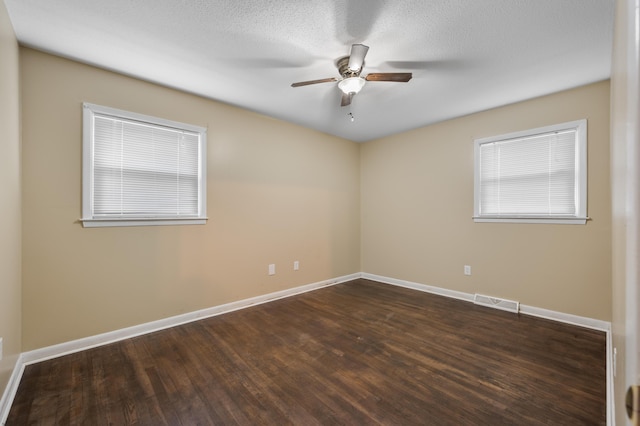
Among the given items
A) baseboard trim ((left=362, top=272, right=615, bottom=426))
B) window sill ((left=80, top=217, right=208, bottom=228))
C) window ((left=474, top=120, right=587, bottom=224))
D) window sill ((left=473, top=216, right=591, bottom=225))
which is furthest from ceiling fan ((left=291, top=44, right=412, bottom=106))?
baseboard trim ((left=362, top=272, right=615, bottom=426))

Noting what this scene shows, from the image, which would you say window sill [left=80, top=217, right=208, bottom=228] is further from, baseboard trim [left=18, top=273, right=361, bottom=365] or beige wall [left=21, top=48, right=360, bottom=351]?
baseboard trim [left=18, top=273, right=361, bottom=365]

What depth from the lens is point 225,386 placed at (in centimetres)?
186

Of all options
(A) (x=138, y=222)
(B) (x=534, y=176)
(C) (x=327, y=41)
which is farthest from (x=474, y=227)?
(A) (x=138, y=222)

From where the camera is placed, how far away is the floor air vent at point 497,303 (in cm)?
317

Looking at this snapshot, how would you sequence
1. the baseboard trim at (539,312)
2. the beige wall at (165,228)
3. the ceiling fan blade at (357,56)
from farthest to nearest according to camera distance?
the baseboard trim at (539,312) → the beige wall at (165,228) → the ceiling fan blade at (357,56)

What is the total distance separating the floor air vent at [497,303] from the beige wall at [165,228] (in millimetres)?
1996

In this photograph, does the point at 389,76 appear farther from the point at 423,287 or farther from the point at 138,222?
the point at 423,287

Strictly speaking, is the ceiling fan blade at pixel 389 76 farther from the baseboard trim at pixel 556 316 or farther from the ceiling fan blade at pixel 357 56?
the baseboard trim at pixel 556 316

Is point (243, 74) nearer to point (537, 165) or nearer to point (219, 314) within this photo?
point (219, 314)

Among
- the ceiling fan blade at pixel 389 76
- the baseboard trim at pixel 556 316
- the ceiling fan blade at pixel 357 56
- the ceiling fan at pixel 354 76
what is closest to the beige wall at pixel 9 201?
the ceiling fan at pixel 354 76

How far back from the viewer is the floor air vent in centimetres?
317

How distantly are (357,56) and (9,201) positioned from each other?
2542mm

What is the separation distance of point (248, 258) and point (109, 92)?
7.12ft

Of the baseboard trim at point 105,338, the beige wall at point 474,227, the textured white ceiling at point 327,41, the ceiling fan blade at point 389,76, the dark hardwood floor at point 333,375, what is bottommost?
the dark hardwood floor at point 333,375
